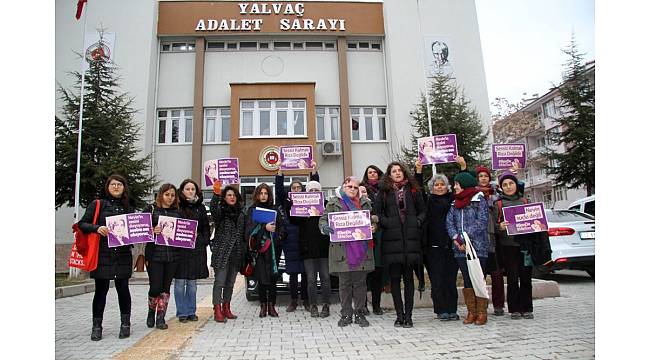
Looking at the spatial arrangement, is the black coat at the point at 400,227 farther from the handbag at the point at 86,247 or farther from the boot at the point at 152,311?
the handbag at the point at 86,247

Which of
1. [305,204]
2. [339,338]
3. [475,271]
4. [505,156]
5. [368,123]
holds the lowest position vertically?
[339,338]

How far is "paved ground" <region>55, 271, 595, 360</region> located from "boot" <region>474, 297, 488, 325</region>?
0.12 metres

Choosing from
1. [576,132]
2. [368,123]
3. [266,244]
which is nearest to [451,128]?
[576,132]

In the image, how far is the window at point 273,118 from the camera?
22.1 meters

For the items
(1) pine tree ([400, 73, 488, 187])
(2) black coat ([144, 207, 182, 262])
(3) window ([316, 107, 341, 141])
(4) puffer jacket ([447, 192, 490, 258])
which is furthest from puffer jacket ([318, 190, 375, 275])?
(3) window ([316, 107, 341, 141])

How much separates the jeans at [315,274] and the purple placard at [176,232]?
1658 mm

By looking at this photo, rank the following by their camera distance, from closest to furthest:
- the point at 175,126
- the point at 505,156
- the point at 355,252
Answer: the point at 355,252 < the point at 505,156 < the point at 175,126

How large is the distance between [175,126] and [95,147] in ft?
25.3

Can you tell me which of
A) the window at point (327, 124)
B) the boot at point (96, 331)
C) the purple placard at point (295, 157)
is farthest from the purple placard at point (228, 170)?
the window at point (327, 124)

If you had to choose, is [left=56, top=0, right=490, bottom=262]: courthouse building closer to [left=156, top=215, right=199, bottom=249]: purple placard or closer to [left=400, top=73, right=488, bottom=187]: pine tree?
[left=400, top=73, right=488, bottom=187]: pine tree

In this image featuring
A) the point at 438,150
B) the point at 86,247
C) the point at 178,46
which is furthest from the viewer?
the point at 178,46

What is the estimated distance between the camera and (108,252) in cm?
520

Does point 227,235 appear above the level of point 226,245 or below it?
above

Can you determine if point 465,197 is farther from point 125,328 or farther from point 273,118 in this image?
point 273,118
